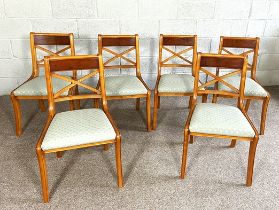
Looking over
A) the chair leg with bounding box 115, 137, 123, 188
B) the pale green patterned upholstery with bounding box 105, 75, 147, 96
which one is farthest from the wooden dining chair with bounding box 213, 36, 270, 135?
the chair leg with bounding box 115, 137, 123, 188

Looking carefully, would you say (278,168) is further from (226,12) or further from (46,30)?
(46,30)

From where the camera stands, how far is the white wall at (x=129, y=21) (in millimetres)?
2723

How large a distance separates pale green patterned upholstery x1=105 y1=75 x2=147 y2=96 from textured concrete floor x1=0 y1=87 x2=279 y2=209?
1.24 ft

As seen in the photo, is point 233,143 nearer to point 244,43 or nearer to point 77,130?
point 244,43

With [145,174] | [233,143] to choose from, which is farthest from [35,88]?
[233,143]

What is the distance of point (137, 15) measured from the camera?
2803 mm

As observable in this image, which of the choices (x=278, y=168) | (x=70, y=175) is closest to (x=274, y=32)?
(x=278, y=168)

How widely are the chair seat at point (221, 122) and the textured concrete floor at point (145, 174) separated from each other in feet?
1.21

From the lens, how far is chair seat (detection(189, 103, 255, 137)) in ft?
5.47

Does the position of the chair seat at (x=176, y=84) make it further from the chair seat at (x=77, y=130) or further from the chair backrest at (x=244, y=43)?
the chair seat at (x=77, y=130)

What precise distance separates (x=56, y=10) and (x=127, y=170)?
1731 millimetres

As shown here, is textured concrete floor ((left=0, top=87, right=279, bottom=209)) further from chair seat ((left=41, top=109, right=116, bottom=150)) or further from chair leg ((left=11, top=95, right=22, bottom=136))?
chair seat ((left=41, top=109, right=116, bottom=150))

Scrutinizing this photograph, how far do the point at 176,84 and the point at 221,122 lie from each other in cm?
68

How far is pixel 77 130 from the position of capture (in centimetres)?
162
